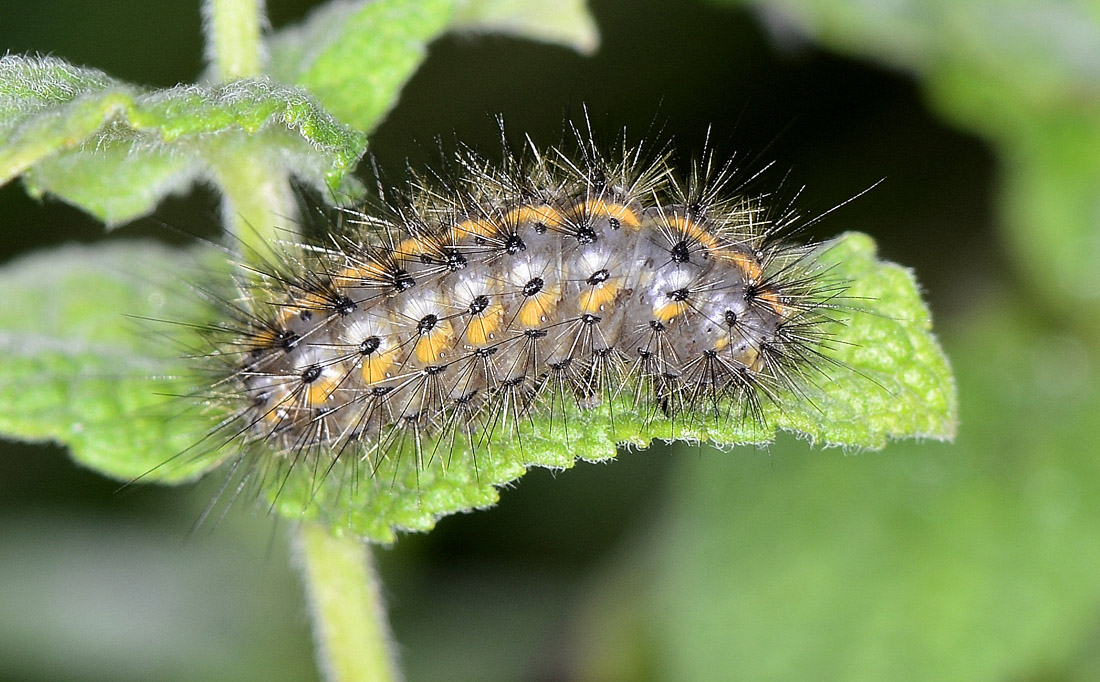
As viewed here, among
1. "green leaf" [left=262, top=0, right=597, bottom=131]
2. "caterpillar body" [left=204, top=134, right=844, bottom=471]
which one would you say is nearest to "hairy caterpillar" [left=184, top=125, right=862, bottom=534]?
"caterpillar body" [left=204, top=134, right=844, bottom=471]

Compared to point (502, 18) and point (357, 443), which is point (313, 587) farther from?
point (502, 18)

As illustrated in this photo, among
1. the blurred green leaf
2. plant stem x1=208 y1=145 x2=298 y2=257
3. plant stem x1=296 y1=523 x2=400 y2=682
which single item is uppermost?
the blurred green leaf

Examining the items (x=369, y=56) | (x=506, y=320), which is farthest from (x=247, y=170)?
(x=506, y=320)

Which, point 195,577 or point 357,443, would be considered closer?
point 357,443

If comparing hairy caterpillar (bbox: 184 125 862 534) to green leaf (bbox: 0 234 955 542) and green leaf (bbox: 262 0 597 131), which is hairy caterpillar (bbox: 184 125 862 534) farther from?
green leaf (bbox: 262 0 597 131)

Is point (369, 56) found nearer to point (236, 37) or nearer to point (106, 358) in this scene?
point (236, 37)

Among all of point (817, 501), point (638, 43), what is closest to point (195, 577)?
point (817, 501)

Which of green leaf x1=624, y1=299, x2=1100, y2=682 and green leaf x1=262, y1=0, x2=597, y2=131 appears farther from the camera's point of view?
green leaf x1=624, y1=299, x2=1100, y2=682
